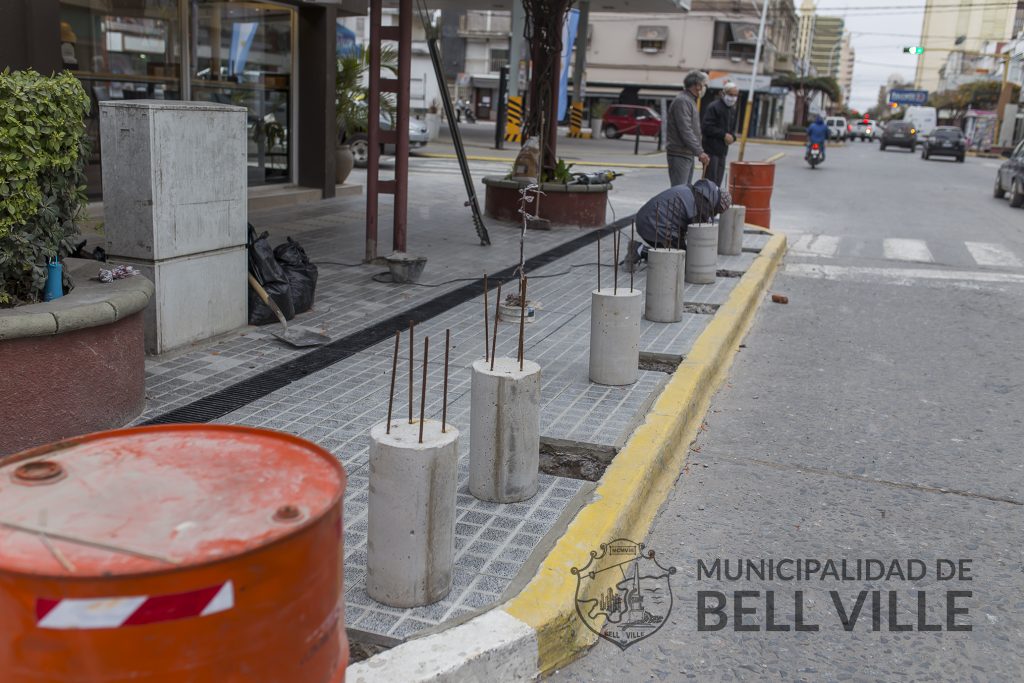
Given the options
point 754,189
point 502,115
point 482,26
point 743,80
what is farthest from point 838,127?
point 754,189

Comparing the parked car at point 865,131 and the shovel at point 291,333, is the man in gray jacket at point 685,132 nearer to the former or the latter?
the shovel at point 291,333

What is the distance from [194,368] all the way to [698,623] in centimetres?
368

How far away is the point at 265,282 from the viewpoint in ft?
23.0

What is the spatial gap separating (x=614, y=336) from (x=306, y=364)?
1.99 m

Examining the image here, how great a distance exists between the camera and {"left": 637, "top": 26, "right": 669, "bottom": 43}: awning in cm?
5728

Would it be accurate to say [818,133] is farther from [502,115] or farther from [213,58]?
[213,58]

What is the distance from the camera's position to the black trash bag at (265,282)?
6938mm

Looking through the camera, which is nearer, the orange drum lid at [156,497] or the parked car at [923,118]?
the orange drum lid at [156,497]

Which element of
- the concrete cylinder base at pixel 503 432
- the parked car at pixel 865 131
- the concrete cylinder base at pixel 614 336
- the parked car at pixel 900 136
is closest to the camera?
the concrete cylinder base at pixel 503 432

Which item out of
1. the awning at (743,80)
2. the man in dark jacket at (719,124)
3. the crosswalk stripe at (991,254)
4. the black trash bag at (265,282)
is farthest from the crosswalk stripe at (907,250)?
the awning at (743,80)

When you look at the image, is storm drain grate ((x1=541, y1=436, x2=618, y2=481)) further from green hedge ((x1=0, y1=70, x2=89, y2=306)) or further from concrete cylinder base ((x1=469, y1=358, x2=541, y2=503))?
green hedge ((x1=0, y1=70, x2=89, y2=306))

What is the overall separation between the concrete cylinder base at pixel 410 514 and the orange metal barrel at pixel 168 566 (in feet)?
3.12

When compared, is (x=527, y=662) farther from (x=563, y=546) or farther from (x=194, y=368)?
(x=194, y=368)

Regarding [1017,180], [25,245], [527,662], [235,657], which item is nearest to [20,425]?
[25,245]
